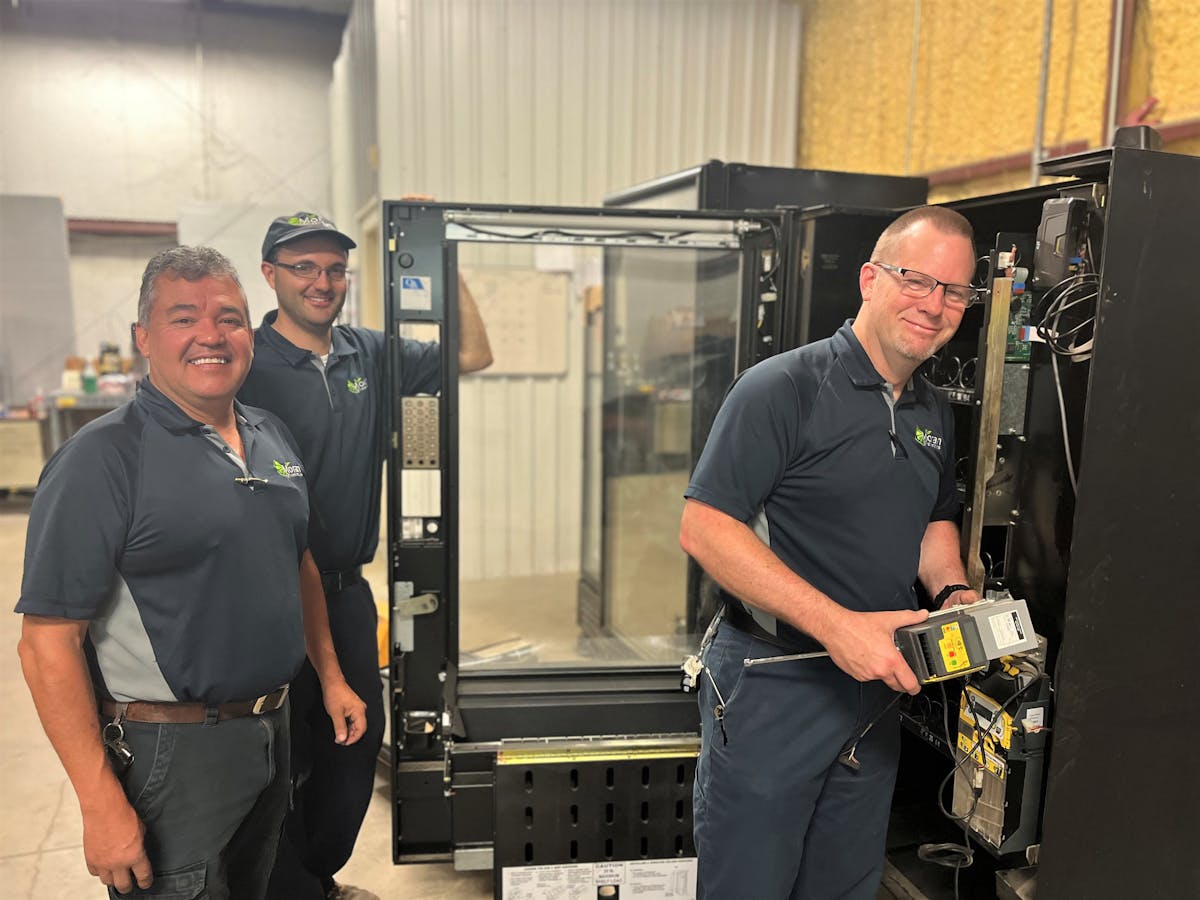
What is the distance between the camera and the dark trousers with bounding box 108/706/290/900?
1256 millimetres

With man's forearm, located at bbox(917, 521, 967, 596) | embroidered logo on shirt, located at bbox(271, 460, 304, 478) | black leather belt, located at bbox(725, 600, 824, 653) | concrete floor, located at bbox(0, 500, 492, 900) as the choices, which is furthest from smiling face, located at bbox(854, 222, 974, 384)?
concrete floor, located at bbox(0, 500, 492, 900)

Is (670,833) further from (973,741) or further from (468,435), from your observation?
(468,435)

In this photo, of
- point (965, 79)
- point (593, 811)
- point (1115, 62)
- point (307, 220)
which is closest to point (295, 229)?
point (307, 220)

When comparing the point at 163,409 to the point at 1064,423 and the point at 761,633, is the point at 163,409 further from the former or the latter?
the point at 1064,423

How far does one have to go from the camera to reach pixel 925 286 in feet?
4.52

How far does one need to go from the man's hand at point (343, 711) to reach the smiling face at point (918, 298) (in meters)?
1.22

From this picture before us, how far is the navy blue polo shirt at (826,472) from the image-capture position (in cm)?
139

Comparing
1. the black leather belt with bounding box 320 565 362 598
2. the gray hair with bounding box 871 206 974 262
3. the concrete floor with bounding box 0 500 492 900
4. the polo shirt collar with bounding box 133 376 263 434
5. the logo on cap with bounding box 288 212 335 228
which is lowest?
the concrete floor with bounding box 0 500 492 900

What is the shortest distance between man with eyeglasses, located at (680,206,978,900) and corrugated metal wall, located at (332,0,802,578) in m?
2.40

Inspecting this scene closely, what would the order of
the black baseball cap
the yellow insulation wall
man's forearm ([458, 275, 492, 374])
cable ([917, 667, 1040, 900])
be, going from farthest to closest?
the yellow insulation wall, man's forearm ([458, 275, 492, 374]), the black baseball cap, cable ([917, 667, 1040, 900])

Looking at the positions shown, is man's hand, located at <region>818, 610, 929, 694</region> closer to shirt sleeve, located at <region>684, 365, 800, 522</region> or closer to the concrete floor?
shirt sleeve, located at <region>684, 365, 800, 522</region>

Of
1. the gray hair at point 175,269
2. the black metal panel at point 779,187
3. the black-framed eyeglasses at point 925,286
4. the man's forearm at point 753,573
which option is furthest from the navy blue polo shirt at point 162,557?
the black metal panel at point 779,187

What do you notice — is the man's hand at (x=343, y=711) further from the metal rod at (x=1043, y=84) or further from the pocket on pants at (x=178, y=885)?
the metal rod at (x=1043, y=84)

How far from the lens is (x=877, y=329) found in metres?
1.44
